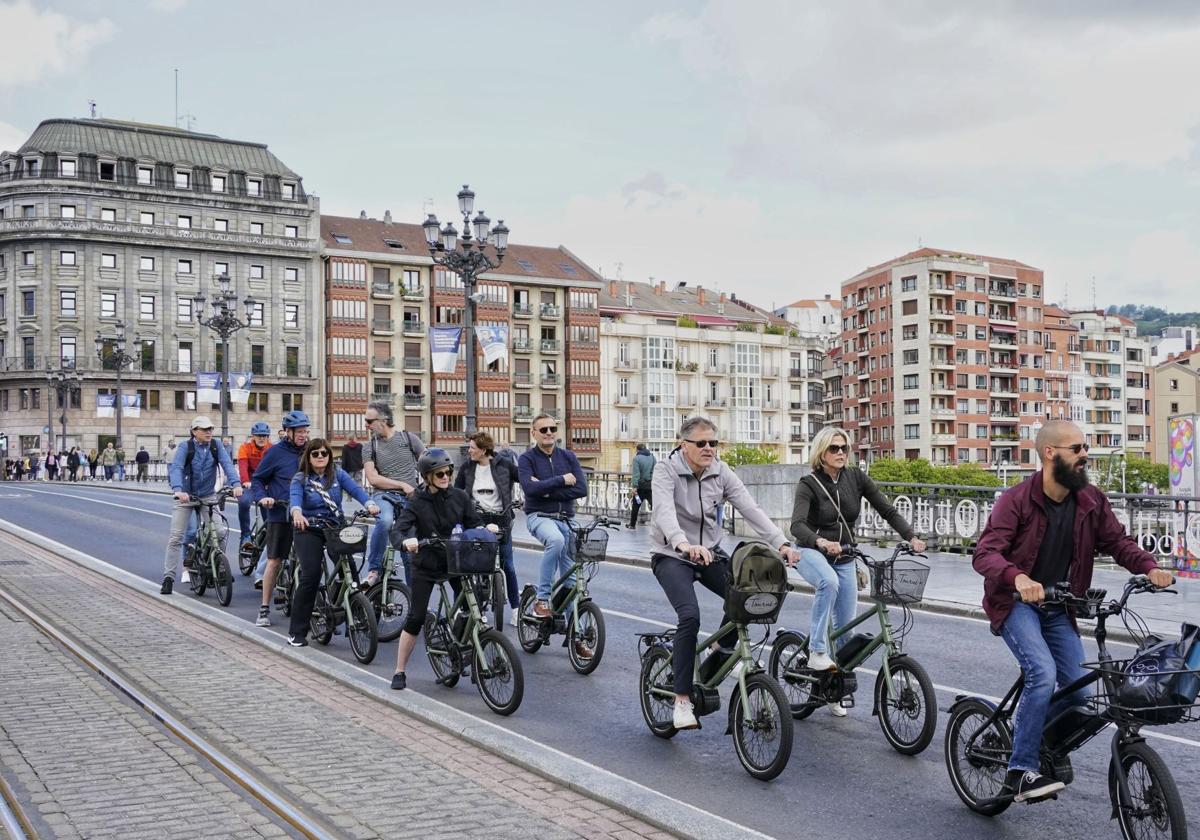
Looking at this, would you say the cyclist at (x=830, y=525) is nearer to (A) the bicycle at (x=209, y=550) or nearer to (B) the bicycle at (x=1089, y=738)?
(B) the bicycle at (x=1089, y=738)

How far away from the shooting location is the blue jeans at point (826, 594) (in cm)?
773

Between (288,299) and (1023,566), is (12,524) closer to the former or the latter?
(1023,566)

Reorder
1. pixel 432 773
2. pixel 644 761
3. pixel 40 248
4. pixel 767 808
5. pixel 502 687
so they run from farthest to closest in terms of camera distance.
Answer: pixel 40 248 → pixel 502 687 → pixel 644 761 → pixel 432 773 → pixel 767 808

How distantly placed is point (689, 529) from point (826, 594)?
1105 mm

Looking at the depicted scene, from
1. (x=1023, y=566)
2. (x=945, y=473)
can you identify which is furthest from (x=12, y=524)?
(x=945, y=473)

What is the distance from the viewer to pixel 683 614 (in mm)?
7043

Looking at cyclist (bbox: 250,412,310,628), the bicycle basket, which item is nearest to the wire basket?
the bicycle basket

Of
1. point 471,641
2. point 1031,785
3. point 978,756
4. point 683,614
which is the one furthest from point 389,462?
point 1031,785

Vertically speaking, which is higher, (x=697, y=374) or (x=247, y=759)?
(x=697, y=374)

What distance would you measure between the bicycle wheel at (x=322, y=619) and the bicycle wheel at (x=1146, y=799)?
23.6 feet

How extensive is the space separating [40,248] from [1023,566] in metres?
87.3

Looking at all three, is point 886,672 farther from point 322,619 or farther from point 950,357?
point 950,357

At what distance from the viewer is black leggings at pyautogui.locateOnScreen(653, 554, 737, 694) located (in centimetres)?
704

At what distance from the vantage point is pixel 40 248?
83062 millimetres
